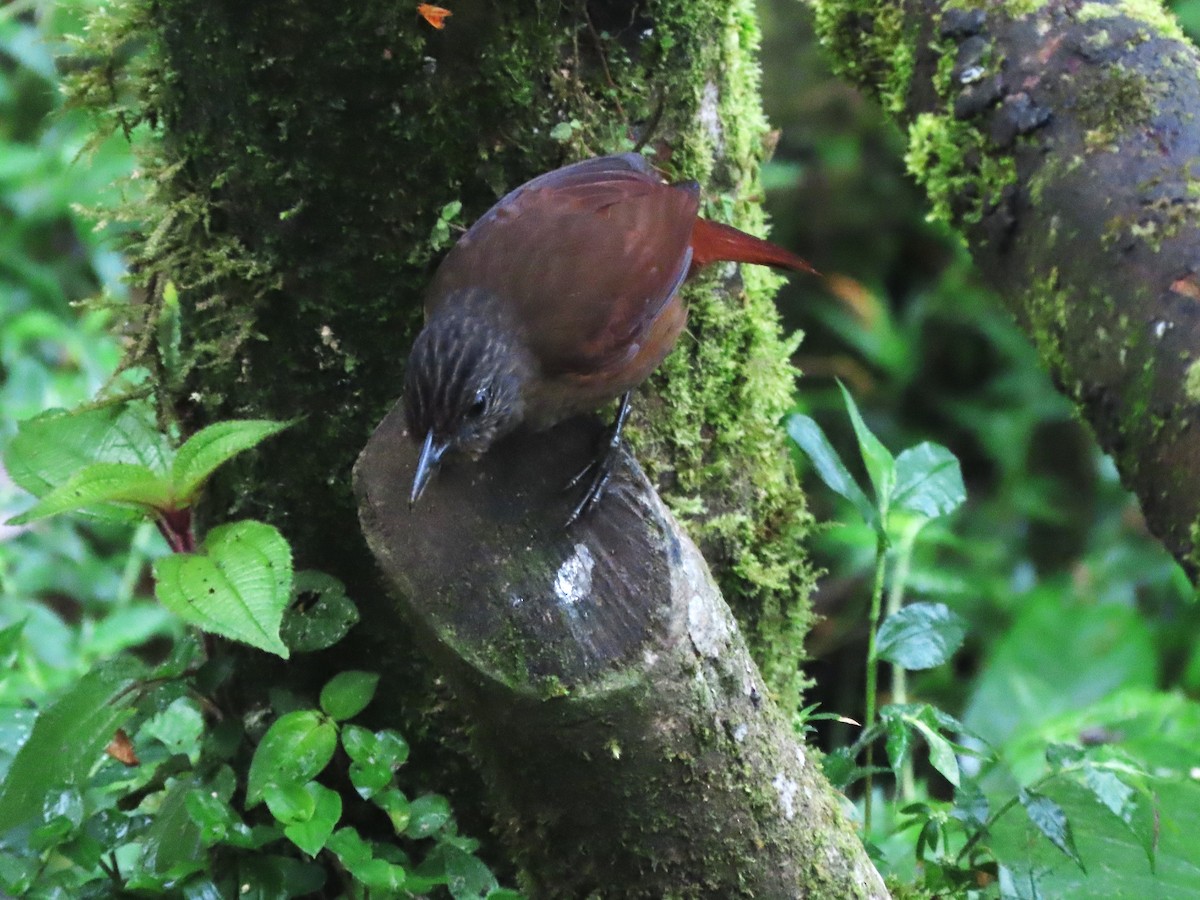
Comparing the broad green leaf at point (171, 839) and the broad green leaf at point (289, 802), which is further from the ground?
the broad green leaf at point (289, 802)

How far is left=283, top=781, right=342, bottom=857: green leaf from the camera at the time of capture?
1.46 meters

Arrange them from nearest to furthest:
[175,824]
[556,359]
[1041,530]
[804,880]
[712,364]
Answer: [804,880] < [175,824] < [556,359] < [712,364] < [1041,530]

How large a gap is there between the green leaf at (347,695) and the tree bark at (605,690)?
22cm

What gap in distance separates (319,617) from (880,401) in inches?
154

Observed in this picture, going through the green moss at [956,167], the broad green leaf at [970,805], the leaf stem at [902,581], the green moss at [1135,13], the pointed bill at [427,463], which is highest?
the green moss at [1135,13]

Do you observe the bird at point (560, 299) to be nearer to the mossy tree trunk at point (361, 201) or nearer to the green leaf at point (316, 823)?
the mossy tree trunk at point (361, 201)

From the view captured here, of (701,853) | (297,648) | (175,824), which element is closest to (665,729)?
(701,853)

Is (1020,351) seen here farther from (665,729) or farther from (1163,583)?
(665,729)

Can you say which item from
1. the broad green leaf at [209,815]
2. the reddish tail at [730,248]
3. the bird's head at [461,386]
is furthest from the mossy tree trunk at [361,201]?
the broad green leaf at [209,815]

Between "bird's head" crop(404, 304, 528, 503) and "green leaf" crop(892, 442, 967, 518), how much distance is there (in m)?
0.70

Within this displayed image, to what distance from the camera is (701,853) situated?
4.91 ft

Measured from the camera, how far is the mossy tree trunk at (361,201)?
179 cm

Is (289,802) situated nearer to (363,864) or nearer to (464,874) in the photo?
(363,864)

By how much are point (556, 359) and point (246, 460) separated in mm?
572
